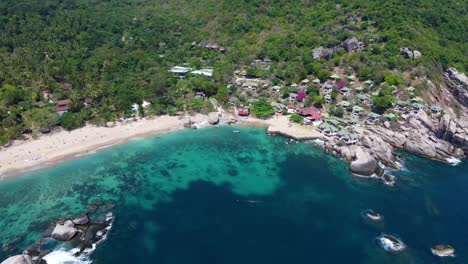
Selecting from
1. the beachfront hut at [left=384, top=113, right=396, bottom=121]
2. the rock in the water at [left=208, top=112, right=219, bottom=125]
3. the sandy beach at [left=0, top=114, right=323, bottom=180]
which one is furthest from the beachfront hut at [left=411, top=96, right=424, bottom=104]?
the rock in the water at [left=208, top=112, right=219, bottom=125]

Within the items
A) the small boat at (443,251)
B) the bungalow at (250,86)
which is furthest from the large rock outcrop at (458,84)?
the small boat at (443,251)

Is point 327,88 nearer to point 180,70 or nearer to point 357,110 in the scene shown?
point 357,110

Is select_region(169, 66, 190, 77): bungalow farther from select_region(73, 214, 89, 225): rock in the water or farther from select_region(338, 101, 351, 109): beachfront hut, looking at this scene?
select_region(73, 214, 89, 225): rock in the water

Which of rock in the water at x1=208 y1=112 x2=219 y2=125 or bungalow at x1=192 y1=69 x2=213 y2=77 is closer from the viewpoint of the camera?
rock in the water at x1=208 y1=112 x2=219 y2=125

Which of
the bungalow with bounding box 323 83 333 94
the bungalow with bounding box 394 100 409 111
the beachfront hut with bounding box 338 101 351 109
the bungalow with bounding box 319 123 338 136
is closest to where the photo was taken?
the bungalow with bounding box 319 123 338 136

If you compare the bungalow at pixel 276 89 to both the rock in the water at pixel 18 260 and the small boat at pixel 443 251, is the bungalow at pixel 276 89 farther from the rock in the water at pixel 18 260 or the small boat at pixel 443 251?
the rock in the water at pixel 18 260

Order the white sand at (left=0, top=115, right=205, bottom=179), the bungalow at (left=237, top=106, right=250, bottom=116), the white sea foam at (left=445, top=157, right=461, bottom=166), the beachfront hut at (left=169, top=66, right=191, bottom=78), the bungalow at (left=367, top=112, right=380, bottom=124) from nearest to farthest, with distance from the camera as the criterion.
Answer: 1. the white sand at (left=0, top=115, right=205, bottom=179)
2. the white sea foam at (left=445, top=157, right=461, bottom=166)
3. the bungalow at (left=367, top=112, right=380, bottom=124)
4. the bungalow at (left=237, top=106, right=250, bottom=116)
5. the beachfront hut at (left=169, top=66, right=191, bottom=78)

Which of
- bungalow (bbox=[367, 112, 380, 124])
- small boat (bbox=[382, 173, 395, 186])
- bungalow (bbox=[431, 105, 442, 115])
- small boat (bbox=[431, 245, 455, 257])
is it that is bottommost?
small boat (bbox=[431, 245, 455, 257])

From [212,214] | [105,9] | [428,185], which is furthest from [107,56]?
[428,185]
